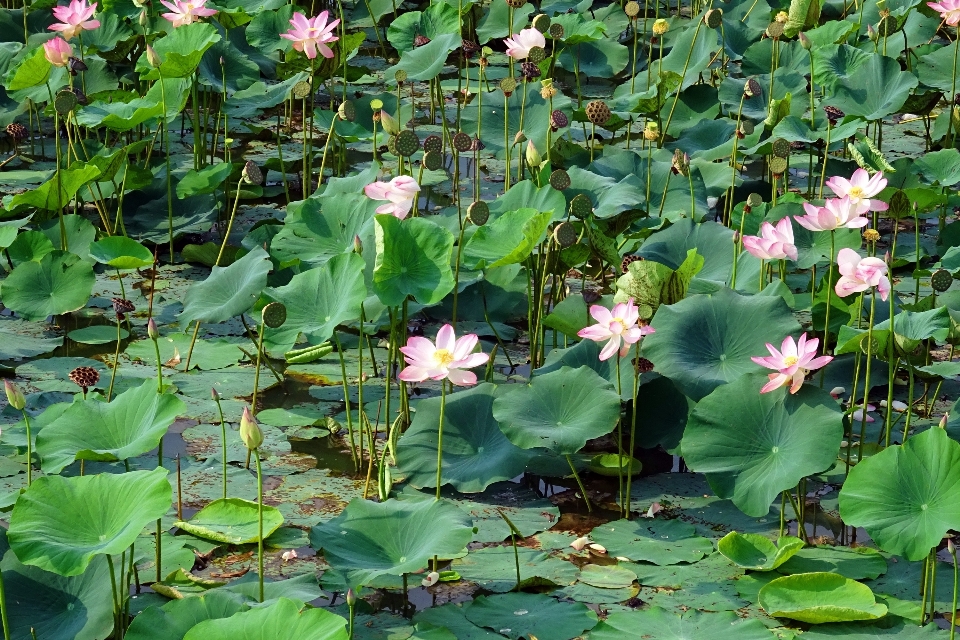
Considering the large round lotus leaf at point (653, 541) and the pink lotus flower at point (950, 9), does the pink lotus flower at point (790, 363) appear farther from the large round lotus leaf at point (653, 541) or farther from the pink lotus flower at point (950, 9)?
the pink lotus flower at point (950, 9)

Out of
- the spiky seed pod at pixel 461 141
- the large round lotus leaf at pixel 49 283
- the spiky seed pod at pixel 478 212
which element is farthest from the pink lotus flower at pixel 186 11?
the spiky seed pod at pixel 478 212

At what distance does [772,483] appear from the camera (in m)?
2.72

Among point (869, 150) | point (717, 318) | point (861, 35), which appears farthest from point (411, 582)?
point (861, 35)

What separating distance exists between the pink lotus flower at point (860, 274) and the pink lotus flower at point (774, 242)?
19 cm

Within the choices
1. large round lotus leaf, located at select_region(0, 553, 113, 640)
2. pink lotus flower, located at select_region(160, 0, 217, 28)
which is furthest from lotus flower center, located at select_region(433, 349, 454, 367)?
pink lotus flower, located at select_region(160, 0, 217, 28)

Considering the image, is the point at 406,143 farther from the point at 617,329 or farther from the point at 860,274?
the point at 860,274

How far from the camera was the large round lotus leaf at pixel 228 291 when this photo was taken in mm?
3361

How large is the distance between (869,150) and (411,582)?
8.52 feet

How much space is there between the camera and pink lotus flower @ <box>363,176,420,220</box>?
10.3 feet

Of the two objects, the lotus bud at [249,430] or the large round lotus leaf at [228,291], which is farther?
the large round lotus leaf at [228,291]

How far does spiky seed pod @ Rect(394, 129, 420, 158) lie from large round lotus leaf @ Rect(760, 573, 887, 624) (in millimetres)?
1635

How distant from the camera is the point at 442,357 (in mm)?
2691

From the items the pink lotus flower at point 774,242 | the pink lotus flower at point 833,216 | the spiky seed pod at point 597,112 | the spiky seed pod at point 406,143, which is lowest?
the pink lotus flower at point 774,242

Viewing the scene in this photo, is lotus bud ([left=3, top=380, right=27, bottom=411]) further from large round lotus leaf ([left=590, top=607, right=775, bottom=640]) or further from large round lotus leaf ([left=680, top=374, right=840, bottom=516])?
large round lotus leaf ([left=680, top=374, right=840, bottom=516])
